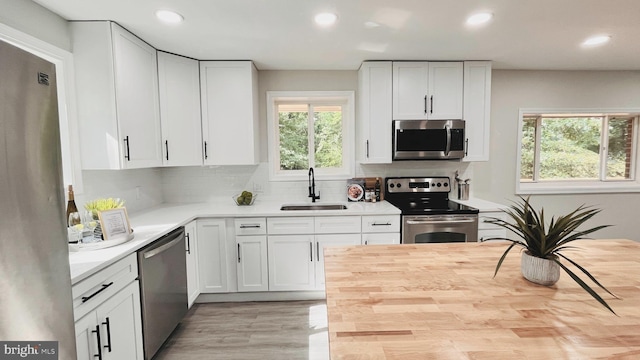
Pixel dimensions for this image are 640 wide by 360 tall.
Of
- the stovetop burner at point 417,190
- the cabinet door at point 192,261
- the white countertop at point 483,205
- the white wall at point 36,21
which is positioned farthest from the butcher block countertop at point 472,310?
the white wall at point 36,21

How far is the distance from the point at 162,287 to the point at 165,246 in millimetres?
291

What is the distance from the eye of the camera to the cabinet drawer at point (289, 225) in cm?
268

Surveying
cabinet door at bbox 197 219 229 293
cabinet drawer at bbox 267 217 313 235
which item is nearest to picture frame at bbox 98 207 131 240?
cabinet door at bbox 197 219 229 293

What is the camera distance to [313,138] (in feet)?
11.2

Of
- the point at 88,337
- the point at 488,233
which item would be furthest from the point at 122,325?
the point at 488,233

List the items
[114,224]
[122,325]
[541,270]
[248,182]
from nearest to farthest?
[541,270]
[122,325]
[114,224]
[248,182]

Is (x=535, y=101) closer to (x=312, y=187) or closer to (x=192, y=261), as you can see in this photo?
(x=312, y=187)

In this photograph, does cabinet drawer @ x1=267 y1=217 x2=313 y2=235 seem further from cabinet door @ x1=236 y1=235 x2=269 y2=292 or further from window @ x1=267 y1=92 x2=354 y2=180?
window @ x1=267 y1=92 x2=354 y2=180

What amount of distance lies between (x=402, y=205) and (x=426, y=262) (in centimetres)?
170

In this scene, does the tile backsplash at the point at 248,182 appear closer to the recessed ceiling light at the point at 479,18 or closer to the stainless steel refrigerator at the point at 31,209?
the recessed ceiling light at the point at 479,18

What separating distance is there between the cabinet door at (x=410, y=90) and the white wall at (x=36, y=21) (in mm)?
2713

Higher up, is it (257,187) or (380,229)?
(257,187)

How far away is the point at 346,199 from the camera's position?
10.9ft

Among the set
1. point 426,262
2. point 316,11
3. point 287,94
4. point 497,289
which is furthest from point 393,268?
point 287,94
